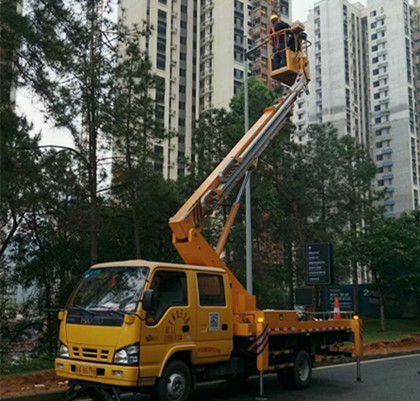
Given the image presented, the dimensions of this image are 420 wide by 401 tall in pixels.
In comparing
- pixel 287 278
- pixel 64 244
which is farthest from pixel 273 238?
pixel 64 244

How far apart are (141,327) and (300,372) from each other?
4.48m

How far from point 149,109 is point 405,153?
85.2 m

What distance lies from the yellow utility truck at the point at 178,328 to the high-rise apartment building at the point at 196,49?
5868 centimetres

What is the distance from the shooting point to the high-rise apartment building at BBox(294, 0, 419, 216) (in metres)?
93.8

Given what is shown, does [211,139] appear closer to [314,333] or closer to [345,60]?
[314,333]

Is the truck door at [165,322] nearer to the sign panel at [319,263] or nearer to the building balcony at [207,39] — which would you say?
the sign panel at [319,263]

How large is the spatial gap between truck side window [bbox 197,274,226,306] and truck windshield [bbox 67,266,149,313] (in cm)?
119

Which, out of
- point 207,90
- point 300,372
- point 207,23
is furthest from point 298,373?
point 207,23

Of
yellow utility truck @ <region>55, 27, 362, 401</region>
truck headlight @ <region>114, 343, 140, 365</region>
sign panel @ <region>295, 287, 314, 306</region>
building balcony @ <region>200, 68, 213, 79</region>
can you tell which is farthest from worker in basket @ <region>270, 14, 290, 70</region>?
building balcony @ <region>200, 68, 213, 79</region>

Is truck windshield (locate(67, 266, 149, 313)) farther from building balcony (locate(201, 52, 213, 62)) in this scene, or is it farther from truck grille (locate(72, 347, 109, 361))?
building balcony (locate(201, 52, 213, 62))

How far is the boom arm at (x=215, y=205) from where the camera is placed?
9.42 m

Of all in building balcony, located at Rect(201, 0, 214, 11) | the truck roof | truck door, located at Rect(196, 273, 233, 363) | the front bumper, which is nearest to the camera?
the front bumper

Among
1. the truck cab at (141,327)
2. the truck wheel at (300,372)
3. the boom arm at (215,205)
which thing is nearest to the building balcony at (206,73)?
the boom arm at (215,205)

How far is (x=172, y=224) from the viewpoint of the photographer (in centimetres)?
945
